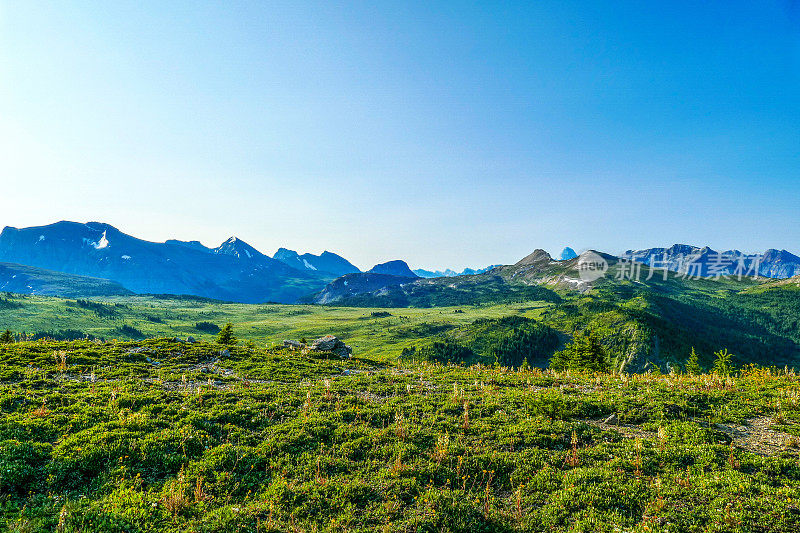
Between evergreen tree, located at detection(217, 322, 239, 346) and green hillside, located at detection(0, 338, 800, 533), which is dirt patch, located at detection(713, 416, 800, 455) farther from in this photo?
evergreen tree, located at detection(217, 322, 239, 346)

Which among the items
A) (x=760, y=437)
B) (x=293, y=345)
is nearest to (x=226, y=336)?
(x=293, y=345)

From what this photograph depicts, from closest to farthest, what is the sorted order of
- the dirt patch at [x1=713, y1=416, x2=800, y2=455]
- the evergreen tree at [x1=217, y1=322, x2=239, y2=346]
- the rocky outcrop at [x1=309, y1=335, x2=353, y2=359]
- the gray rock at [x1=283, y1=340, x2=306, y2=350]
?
1. the dirt patch at [x1=713, y1=416, x2=800, y2=455]
2. the rocky outcrop at [x1=309, y1=335, x2=353, y2=359]
3. the gray rock at [x1=283, y1=340, x2=306, y2=350]
4. the evergreen tree at [x1=217, y1=322, x2=239, y2=346]

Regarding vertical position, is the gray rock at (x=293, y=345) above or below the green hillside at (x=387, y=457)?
below

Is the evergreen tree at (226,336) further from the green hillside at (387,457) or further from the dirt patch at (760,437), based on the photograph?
the dirt patch at (760,437)

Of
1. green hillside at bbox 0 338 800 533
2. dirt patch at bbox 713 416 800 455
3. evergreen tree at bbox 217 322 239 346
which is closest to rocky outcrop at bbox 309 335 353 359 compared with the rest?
evergreen tree at bbox 217 322 239 346

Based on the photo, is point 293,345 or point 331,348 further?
point 293,345

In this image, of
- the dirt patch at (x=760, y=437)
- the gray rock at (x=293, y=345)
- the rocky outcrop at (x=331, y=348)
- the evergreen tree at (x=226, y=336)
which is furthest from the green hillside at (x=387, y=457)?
the evergreen tree at (x=226, y=336)

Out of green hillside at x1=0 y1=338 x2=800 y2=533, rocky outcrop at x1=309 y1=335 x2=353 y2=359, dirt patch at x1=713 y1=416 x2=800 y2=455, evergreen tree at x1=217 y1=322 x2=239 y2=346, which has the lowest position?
evergreen tree at x1=217 y1=322 x2=239 y2=346

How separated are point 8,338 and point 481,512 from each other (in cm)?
5383

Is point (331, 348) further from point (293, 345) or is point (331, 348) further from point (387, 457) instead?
point (387, 457)

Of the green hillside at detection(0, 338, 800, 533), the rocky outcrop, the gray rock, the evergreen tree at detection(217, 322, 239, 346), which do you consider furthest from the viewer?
the evergreen tree at detection(217, 322, 239, 346)

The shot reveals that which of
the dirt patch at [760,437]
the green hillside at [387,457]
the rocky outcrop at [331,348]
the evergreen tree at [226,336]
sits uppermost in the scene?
the dirt patch at [760,437]

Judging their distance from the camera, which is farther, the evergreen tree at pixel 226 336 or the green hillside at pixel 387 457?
the evergreen tree at pixel 226 336

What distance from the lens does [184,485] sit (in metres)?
11.9
